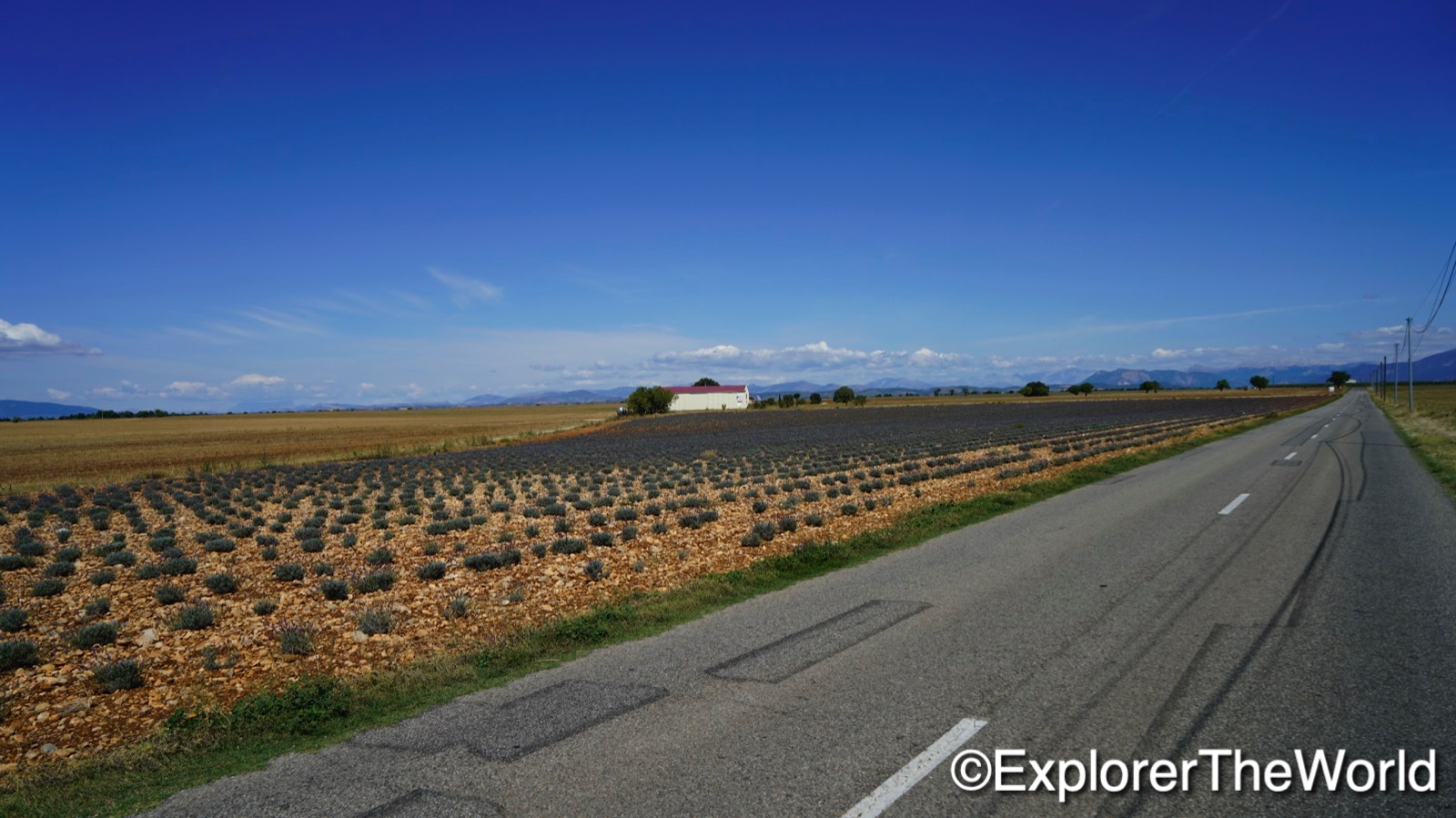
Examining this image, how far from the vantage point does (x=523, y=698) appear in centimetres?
577

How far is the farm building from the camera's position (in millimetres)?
140375

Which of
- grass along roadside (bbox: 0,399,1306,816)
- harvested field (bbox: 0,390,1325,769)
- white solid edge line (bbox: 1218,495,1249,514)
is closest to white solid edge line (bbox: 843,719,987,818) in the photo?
grass along roadside (bbox: 0,399,1306,816)

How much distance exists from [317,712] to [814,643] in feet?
13.7

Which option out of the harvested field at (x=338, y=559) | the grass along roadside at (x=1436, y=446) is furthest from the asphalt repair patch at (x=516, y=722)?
the grass along roadside at (x=1436, y=446)

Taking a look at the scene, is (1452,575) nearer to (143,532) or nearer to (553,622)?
(553,622)

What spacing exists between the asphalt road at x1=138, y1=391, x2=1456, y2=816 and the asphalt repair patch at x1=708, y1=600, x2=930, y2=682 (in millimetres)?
36

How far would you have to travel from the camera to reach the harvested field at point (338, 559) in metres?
7.44

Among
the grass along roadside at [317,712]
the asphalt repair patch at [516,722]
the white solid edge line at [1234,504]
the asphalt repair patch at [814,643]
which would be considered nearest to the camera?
the grass along roadside at [317,712]

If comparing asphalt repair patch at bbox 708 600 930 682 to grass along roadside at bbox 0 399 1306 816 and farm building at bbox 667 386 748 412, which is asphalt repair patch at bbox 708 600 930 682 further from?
farm building at bbox 667 386 748 412

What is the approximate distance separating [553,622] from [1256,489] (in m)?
15.8

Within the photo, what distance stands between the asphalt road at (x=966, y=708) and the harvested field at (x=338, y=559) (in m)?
2.72

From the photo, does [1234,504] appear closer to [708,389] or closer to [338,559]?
[338,559]

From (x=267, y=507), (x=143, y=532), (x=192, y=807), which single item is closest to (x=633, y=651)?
(x=192, y=807)

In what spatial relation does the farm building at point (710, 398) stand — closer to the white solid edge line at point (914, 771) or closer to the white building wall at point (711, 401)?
the white building wall at point (711, 401)
